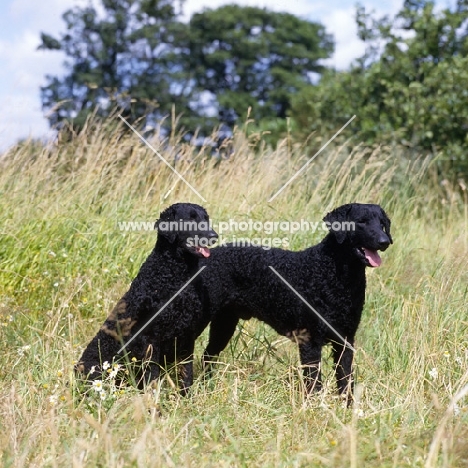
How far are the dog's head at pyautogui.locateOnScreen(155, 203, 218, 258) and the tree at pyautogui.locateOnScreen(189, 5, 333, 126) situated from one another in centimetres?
2239

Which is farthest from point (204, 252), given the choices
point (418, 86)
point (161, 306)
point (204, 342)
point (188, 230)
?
point (418, 86)

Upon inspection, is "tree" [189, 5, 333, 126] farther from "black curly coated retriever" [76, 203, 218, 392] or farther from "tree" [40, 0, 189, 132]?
"black curly coated retriever" [76, 203, 218, 392]

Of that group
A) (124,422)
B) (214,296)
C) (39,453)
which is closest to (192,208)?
(214,296)

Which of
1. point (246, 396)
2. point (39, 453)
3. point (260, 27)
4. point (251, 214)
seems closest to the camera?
point (39, 453)

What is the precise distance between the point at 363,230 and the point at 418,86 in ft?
25.2

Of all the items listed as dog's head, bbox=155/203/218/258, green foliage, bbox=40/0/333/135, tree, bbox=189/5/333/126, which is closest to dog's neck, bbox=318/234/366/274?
dog's head, bbox=155/203/218/258

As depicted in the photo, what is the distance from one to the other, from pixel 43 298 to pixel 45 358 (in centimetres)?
109

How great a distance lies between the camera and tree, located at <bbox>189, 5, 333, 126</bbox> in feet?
88.3

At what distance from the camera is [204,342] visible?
4.66 m

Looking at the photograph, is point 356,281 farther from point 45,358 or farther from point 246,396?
point 45,358

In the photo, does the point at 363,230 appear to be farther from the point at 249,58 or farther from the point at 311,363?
the point at 249,58

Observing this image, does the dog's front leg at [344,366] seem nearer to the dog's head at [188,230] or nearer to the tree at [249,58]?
the dog's head at [188,230]

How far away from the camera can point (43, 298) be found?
4.82 meters

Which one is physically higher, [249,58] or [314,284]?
[249,58]
